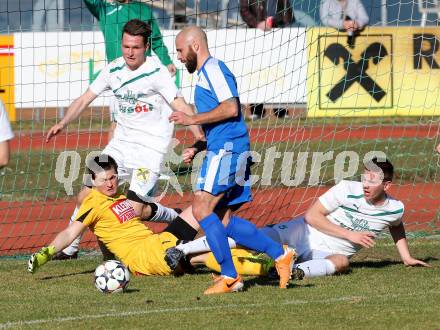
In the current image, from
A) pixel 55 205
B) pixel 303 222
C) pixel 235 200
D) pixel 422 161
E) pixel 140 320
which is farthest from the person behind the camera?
pixel 422 161

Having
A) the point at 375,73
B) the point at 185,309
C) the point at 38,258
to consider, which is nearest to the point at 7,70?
the point at 375,73

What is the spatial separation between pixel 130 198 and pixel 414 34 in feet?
23.8

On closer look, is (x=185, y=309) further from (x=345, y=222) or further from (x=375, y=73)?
(x=375, y=73)

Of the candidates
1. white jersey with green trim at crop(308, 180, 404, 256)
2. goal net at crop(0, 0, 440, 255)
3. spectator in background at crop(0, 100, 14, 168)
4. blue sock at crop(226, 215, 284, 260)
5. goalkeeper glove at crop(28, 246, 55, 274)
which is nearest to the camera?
spectator in background at crop(0, 100, 14, 168)

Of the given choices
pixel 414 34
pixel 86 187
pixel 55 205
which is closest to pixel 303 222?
pixel 86 187

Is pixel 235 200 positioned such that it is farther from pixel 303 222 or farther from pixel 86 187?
pixel 86 187

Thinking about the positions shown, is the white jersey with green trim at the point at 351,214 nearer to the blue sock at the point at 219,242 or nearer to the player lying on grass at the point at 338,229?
the player lying on grass at the point at 338,229

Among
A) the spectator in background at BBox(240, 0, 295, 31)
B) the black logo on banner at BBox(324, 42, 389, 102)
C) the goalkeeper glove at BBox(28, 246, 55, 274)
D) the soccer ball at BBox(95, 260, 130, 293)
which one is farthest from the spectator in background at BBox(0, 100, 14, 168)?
the black logo on banner at BBox(324, 42, 389, 102)

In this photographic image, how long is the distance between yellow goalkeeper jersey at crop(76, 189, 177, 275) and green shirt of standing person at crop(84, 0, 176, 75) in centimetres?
320

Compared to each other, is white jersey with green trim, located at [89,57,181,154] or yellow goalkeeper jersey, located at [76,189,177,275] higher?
white jersey with green trim, located at [89,57,181,154]

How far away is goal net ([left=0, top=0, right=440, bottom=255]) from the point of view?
40.4ft

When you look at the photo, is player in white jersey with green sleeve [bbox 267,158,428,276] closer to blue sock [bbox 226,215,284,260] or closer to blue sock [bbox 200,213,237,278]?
blue sock [bbox 226,215,284,260]

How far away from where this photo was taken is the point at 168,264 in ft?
26.0

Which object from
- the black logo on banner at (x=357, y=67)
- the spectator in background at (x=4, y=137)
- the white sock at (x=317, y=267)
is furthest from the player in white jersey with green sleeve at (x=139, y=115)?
the black logo on banner at (x=357, y=67)
